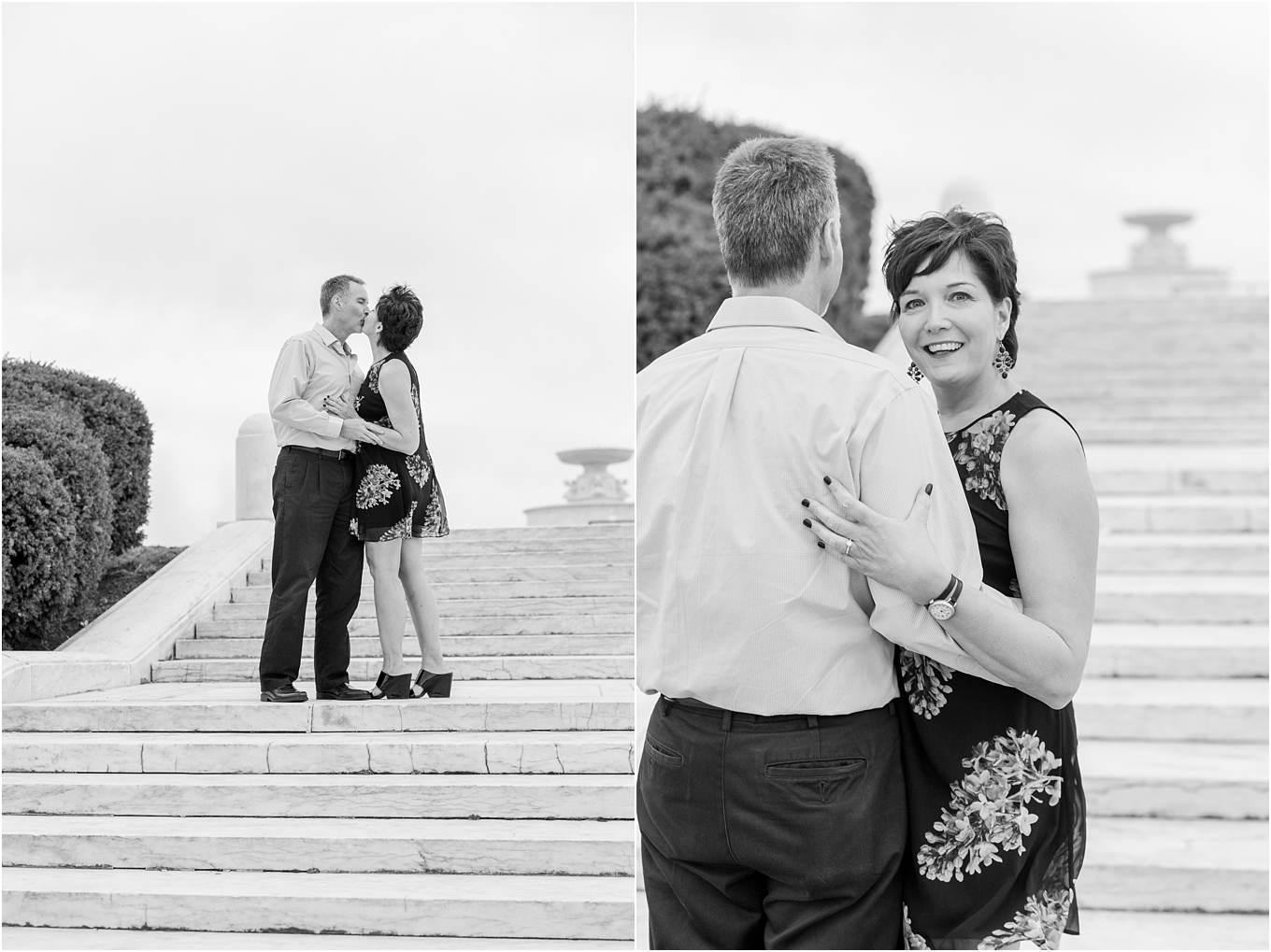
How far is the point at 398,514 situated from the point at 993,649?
11.2 feet

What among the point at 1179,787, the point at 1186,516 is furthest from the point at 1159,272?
the point at 1179,787

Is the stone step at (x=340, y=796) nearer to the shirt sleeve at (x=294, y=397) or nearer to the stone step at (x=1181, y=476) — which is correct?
the shirt sleeve at (x=294, y=397)

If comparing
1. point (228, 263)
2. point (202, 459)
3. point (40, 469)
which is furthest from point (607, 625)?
point (40, 469)

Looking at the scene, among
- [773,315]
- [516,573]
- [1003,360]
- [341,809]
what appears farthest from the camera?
[516,573]

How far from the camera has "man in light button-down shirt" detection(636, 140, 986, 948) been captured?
1661 mm

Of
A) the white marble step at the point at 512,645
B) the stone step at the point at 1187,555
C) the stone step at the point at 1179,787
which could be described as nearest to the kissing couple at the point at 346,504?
the white marble step at the point at 512,645

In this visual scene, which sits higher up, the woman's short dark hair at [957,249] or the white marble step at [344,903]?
the woman's short dark hair at [957,249]

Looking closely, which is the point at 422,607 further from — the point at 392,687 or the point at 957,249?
the point at 957,249

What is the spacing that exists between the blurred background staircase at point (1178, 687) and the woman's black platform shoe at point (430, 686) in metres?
2.57

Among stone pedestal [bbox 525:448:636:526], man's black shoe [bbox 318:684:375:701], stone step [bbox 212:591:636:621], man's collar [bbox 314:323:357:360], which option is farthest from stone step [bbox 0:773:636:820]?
man's collar [bbox 314:323:357:360]

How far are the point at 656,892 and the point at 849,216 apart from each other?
33.1 feet

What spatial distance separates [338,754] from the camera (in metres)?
4.34

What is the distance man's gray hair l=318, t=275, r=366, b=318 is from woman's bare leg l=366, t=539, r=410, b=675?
1035 millimetres

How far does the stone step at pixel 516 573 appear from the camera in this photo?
5.84 meters
